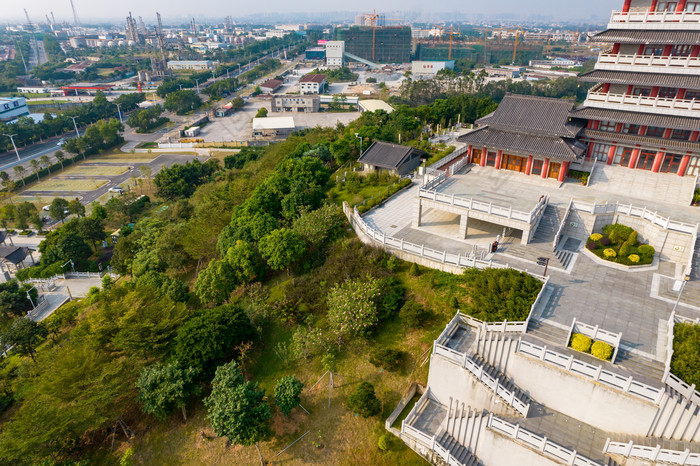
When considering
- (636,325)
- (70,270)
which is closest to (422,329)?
(636,325)

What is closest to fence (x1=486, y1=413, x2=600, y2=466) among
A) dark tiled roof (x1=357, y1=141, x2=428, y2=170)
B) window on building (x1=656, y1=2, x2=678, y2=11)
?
dark tiled roof (x1=357, y1=141, x2=428, y2=170)

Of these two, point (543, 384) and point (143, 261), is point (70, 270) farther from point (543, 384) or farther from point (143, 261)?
point (543, 384)

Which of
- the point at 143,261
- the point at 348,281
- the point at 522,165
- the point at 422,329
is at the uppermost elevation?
the point at 522,165

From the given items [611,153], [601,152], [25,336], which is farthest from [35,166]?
[611,153]

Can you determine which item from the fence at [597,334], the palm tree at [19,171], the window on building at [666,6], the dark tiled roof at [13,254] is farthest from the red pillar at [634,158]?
the palm tree at [19,171]

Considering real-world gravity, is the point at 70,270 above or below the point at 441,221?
below

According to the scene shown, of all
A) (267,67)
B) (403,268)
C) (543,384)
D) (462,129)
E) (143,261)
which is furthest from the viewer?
(267,67)

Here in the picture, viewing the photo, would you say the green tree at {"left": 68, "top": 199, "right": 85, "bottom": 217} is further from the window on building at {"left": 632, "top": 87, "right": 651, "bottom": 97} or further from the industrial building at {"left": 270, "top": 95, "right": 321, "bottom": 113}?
the window on building at {"left": 632, "top": 87, "right": 651, "bottom": 97}
